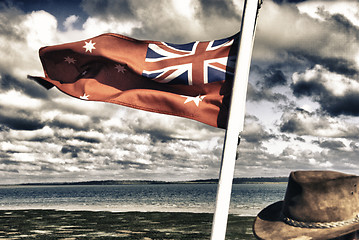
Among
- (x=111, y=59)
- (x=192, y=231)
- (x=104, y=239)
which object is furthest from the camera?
(x=192, y=231)

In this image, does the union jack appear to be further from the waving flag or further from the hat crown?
the hat crown

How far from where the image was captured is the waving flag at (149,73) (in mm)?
4289

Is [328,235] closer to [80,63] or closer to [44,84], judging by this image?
[80,63]

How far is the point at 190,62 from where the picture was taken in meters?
4.48

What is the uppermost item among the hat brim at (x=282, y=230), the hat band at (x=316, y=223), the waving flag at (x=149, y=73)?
the waving flag at (x=149, y=73)

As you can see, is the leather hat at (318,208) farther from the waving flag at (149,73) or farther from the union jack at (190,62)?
the union jack at (190,62)

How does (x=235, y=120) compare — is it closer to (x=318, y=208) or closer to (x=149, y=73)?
(x=318, y=208)

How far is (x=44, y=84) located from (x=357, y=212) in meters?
3.99

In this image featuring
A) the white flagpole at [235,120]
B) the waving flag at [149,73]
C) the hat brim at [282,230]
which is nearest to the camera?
the hat brim at [282,230]

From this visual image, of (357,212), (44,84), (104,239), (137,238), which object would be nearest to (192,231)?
(137,238)

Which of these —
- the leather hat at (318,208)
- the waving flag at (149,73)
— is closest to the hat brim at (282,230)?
the leather hat at (318,208)

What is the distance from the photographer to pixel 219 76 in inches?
168

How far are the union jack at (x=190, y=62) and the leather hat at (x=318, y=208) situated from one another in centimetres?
159

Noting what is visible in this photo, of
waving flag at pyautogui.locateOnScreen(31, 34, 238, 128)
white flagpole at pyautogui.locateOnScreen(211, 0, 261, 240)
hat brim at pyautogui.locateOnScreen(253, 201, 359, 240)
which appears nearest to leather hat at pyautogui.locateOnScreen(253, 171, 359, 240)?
hat brim at pyautogui.locateOnScreen(253, 201, 359, 240)
